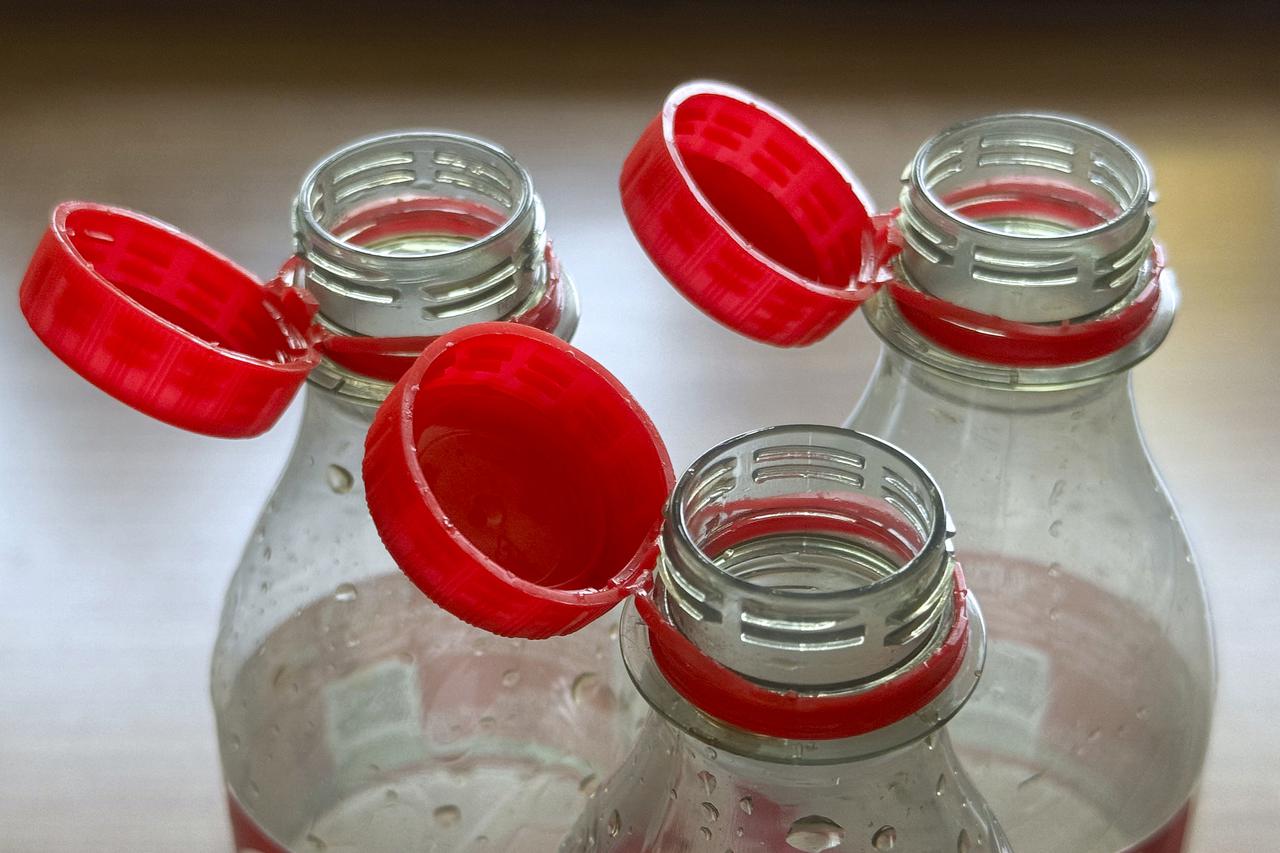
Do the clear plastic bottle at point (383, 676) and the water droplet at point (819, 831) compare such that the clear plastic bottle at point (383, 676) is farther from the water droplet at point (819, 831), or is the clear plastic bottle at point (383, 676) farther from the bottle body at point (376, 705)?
the water droplet at point (819, 831)

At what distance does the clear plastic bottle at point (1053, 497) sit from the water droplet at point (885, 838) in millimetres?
126

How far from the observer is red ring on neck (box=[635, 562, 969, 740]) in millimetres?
334

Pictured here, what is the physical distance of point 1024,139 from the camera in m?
0.49

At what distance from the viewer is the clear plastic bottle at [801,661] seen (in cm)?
33

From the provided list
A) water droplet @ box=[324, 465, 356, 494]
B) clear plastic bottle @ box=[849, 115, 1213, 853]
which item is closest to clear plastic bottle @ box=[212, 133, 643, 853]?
water droplet @ box=[324, 465, 356, 494]

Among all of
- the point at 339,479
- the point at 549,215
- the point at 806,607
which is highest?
the point at 806,607

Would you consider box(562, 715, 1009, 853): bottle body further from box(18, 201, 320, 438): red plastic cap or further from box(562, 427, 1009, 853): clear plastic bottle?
box(18, 201, 320, 438): red plastic cap

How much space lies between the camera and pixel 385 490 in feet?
1.19

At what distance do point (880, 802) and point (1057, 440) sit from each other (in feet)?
0.45

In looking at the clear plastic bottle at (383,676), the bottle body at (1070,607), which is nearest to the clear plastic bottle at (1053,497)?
the bottle body at (1070,607)

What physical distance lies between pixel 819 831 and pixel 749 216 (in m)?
0.17

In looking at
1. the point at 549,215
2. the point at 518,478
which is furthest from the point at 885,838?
the point at 549,215

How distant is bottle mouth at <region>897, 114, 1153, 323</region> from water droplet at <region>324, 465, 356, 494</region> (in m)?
0.16

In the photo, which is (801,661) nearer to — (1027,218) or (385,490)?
(385,490)
